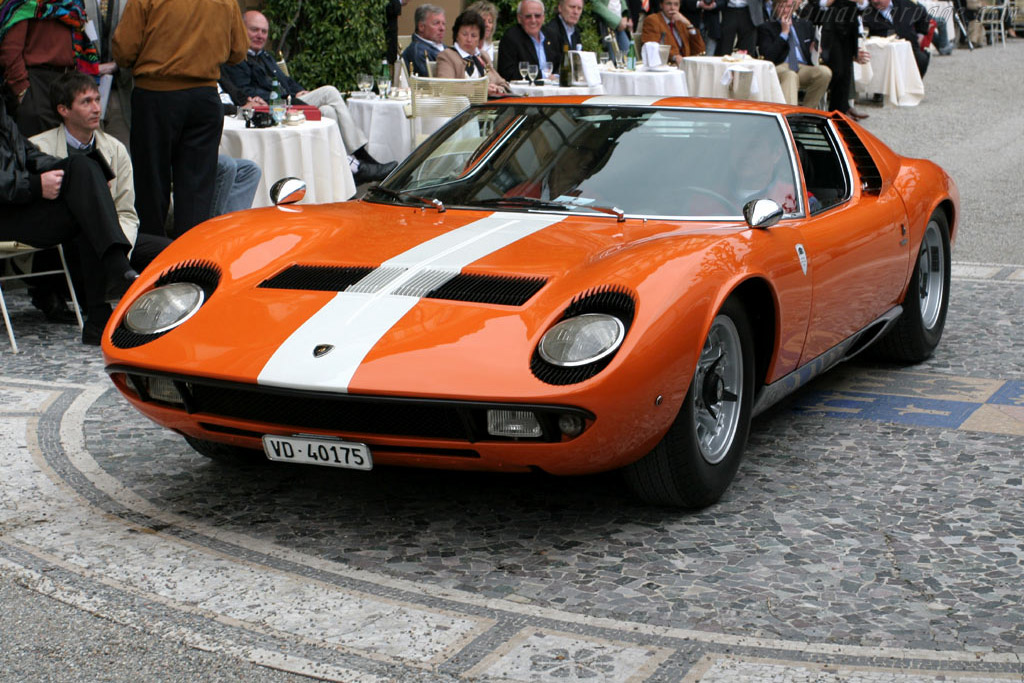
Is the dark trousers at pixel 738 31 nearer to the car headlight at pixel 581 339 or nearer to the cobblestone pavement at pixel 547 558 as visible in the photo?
the cobblestone pavement at pixel 547 558

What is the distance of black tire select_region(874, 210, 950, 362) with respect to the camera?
5945 millimetres

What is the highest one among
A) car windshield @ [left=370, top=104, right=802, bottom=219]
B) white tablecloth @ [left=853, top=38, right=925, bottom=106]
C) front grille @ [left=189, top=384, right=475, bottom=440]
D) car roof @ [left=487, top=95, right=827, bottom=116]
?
car roof @ [left=487, top=95, right=827, bottom=116]

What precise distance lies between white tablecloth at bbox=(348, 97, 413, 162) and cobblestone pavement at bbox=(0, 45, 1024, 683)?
20.8 ft

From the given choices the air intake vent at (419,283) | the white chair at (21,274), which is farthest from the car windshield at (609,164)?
the white chair at (21,274)

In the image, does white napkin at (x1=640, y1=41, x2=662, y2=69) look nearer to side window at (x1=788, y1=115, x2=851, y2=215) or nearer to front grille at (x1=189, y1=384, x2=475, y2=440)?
side window at (x1=788, y1=115, x2=851, y2=215)

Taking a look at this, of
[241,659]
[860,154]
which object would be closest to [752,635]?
[241,659]

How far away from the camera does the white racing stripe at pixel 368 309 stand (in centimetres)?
361

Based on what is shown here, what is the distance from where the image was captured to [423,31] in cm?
1230

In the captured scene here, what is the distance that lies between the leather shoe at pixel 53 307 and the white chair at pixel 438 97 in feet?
14.0

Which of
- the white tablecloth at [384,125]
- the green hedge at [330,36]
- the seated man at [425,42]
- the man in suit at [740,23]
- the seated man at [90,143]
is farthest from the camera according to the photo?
the man in suit at [740,23]

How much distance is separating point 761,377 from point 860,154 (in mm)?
1646

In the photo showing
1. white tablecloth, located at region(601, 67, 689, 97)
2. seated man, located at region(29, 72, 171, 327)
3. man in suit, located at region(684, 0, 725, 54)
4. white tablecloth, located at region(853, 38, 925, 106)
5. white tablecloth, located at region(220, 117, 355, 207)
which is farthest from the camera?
white tablecloth, located at region(853, 38, 925, 106)

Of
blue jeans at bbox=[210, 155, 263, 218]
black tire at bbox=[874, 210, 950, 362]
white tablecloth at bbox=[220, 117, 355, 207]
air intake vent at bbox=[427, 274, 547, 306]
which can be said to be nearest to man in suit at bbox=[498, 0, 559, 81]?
white tablecloth at bbox=[220, 117, 355, 207]

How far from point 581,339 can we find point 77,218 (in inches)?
146
